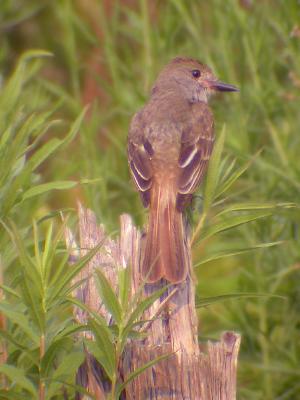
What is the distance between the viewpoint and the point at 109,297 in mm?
4539

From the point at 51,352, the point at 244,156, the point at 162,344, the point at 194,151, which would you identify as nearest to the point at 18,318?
the point at 51,352

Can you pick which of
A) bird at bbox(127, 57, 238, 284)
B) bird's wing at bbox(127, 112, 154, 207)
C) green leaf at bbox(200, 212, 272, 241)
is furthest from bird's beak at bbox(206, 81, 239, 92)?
green leaf at bbox(200, 212, 272, 241)

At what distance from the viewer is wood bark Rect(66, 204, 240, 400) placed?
473 cm

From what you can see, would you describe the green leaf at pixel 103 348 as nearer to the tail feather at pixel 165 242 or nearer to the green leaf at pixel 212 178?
the tail feather at pixel 165 242

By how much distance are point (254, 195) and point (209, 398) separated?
3.64 meters

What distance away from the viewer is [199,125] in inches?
277

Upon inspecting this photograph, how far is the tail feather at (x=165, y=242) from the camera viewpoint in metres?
5.14

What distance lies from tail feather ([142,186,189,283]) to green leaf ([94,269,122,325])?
9.1 inches

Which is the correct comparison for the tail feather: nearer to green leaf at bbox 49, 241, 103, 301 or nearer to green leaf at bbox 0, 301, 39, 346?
green leaf at bbox 49, 241, 103, 301

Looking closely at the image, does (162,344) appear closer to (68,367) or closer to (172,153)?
(68,367)

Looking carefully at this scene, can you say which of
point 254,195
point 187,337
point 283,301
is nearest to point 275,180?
point 254,195

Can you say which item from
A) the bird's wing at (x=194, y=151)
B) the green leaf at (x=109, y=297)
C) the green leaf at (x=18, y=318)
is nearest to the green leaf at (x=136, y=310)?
the green leaf at (x=109, y=297)

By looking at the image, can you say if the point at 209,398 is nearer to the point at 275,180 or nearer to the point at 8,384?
the point at 8,384

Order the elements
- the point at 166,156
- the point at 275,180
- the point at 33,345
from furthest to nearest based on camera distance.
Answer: the point at 275,180, the point at 166,156, the point at 33,345
